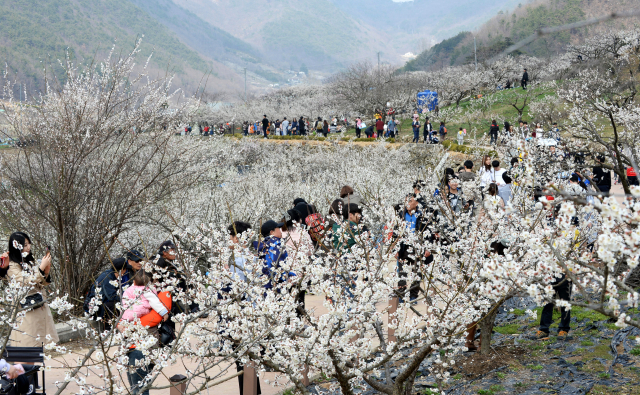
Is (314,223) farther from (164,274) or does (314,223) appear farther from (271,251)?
(164,274)

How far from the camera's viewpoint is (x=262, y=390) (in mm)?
5527

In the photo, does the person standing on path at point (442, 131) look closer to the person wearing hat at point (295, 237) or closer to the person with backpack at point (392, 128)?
the person with backpack at point (392, 128)

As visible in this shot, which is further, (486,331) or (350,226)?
(350,226)

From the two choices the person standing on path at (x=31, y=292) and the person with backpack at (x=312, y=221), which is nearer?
the person standing on path at (x=31, y=292)

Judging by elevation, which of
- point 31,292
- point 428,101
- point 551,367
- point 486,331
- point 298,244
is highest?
point 428,101

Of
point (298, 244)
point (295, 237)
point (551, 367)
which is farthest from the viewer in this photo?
point (295, 237)

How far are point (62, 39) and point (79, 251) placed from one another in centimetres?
9321

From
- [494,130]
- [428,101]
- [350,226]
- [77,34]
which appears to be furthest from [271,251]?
[77,34]

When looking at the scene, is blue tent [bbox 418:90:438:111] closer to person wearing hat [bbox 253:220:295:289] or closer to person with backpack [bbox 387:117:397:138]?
person with backpack [bbox 387:117:397:138]

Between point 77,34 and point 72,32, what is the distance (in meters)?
0.92

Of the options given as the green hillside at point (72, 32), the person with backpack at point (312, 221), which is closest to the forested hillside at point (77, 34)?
the green hillside at point (72, 32)

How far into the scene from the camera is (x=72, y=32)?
9544 cm

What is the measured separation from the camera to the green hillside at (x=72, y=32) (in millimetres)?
69750

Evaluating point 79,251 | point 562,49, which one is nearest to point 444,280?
point 79,251
